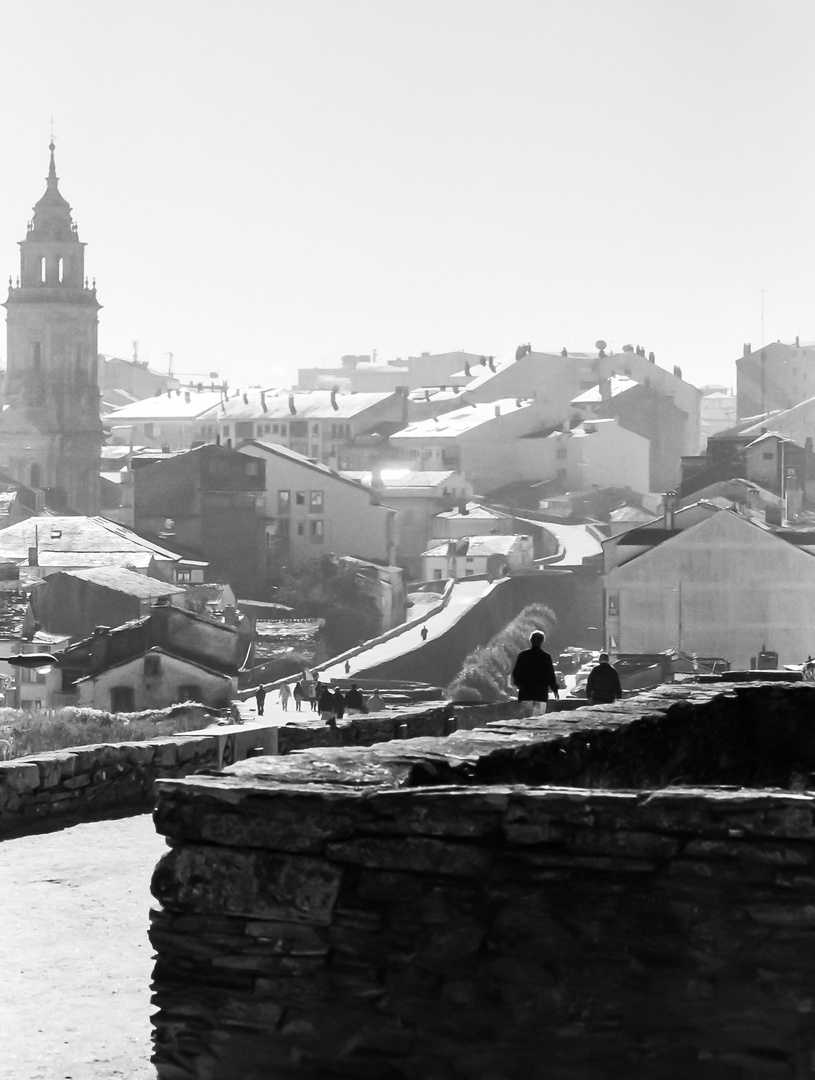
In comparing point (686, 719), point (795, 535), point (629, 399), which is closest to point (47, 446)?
point (629, 399)

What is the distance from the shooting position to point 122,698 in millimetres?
49188

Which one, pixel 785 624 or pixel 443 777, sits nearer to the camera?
pixel 443 777

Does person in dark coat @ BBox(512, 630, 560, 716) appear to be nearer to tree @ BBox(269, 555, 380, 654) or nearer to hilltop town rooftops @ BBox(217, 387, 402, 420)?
tree @ BBox(269, 555, 380, 654)

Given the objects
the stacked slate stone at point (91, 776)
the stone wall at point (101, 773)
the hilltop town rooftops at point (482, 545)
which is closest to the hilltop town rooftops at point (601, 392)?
the hilltop town rooftops at point (482, 545)

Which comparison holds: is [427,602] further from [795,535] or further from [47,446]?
[47,446]

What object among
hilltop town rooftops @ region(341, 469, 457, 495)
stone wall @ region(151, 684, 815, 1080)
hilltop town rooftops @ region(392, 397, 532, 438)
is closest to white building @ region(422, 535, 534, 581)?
hilltop town rooftops @ region(341, 469, 457, 495)

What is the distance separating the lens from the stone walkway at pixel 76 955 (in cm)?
597

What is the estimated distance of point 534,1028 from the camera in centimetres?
512

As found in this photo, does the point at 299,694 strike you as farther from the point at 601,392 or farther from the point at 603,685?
the point at 601,392

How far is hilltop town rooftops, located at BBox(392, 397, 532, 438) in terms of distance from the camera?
101000 mm

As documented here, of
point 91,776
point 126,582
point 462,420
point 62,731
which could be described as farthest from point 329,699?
point 462,420

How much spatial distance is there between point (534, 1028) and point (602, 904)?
1.36ft

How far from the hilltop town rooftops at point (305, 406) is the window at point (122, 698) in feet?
201

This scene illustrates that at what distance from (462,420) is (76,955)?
96757 millimetres
